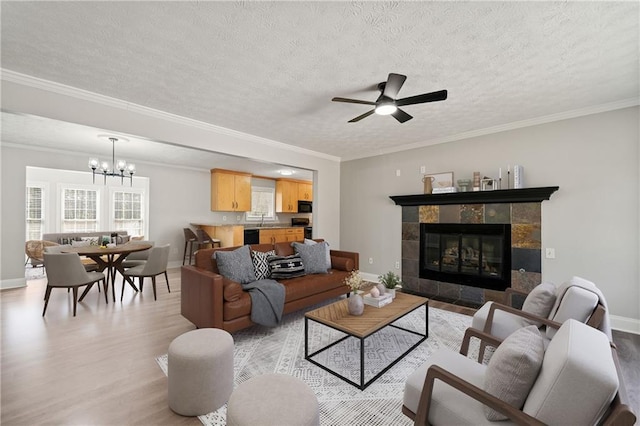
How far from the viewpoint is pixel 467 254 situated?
170 inches

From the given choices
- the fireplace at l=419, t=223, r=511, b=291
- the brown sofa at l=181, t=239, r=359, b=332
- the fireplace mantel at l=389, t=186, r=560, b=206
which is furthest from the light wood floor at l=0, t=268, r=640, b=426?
the fireplace mantel at l=389, t=186, r=560, b=206

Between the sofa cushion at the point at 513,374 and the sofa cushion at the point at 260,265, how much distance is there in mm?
2634

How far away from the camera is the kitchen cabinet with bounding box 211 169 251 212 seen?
708 cm

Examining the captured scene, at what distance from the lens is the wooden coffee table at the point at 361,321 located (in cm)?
217

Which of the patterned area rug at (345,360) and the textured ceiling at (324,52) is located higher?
the textured ceiling at (324,52)

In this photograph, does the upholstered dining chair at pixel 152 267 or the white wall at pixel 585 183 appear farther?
the upholstered dining chair at pixel 152 267

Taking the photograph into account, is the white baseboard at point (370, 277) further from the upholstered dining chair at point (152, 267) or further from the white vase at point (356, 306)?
the upholstered dining chair at point (152, 267)

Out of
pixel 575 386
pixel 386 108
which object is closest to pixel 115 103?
pixel 386 108

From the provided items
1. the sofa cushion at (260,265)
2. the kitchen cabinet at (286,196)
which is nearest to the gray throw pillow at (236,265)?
the sofa cushion at (260,265)

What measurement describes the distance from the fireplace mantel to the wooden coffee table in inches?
80.3

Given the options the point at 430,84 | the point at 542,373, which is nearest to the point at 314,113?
the point at 430,84

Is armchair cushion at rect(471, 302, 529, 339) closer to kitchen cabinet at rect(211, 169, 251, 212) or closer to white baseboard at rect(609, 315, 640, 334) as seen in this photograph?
white baseboard at rect(609, 315, 640, 334)

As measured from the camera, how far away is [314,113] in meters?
3.43

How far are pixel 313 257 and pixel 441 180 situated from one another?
8.03 feet
